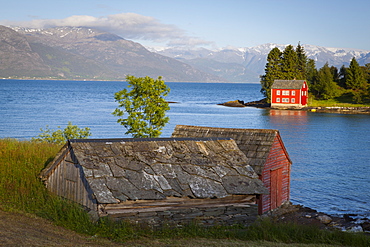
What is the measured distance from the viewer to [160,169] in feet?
57.6

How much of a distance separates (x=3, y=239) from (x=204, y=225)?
7.35 m

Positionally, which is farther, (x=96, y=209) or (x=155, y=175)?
(x=155, y=175)

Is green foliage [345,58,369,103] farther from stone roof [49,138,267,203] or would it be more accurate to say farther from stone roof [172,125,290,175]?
stone roof [49,138,267,203]

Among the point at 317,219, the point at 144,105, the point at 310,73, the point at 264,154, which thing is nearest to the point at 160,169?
the point at 264,154

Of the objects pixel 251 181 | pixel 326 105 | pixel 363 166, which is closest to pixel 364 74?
pixel 326 105

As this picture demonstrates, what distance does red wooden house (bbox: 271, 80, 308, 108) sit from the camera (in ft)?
371

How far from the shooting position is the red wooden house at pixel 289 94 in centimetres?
11306

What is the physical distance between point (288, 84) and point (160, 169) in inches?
3940

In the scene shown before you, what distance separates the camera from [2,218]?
15.8 m

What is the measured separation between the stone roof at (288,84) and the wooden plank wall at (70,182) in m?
99.4

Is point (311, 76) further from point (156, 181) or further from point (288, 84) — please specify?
point (156, 181)

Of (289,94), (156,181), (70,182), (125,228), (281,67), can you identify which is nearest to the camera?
(125,228)

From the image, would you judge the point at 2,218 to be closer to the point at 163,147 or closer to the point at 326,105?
the point at 163,147

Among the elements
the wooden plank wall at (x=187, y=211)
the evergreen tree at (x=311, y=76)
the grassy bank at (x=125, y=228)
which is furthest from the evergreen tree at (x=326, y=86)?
the grassy bank at (x=125, y=228)
